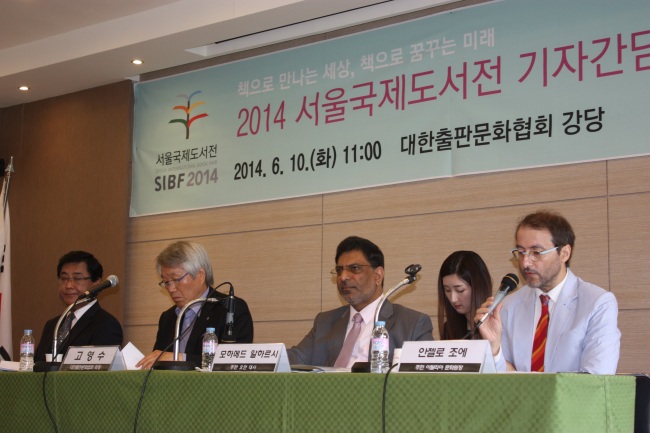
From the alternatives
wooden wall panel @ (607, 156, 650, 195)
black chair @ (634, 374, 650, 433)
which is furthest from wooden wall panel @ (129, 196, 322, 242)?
black chair @ (634, 374, 650, 433)

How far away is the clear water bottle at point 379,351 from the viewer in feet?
8.50

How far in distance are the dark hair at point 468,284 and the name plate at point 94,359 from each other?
4.54ft

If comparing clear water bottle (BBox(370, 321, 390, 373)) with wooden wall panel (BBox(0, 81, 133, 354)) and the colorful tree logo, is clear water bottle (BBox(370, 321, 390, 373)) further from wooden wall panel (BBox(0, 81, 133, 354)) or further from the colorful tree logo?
wooden wall panel (BBox(0, 81, 133, 354))

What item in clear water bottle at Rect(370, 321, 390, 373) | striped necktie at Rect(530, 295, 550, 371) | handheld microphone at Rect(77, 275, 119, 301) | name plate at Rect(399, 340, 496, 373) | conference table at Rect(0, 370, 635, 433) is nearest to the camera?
conference table at Rect(0, 370, 635, 433)

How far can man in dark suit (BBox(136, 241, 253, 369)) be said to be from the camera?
409 centimetres

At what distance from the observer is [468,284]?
3734mm

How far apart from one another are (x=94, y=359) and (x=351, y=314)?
1333 mm

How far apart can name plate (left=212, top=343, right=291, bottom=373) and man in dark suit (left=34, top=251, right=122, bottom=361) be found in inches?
74.0

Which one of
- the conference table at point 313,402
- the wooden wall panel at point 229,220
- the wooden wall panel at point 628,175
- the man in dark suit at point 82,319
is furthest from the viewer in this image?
the wooden wall panel at point 229,220

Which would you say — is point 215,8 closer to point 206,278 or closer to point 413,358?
point 206,278

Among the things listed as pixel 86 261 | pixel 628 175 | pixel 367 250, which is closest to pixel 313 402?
pixel 367 250

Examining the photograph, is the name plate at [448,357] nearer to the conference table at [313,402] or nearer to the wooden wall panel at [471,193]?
the conference table at [313,402]

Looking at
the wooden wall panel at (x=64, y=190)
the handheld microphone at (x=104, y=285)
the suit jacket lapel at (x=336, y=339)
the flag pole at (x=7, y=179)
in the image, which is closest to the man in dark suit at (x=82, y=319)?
the wooden wall panel at (x=64, y=190)

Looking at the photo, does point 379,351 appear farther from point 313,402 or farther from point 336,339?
point 336,339
